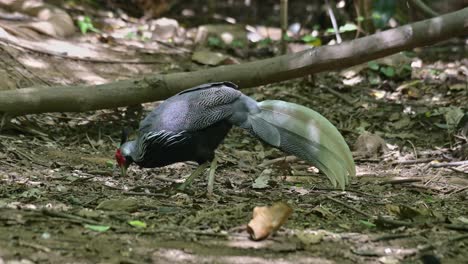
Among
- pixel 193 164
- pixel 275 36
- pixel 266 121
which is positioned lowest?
pixel 193 164

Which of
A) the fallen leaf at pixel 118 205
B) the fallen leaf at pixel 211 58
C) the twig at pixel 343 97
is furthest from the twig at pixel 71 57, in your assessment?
the fallen leaf at pixel 118 205

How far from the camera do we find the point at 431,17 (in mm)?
6422

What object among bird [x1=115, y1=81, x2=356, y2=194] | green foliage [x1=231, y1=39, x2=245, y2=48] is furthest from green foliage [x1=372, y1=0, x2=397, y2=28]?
bird [x1=115, y1=81, x2=356, y2=194]

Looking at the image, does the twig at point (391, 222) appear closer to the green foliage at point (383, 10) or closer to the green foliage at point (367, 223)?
the green foliage at point (367, 223)

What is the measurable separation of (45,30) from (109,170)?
3865mm

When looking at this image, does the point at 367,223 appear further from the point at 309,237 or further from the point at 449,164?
the point at 449,164

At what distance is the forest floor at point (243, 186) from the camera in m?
3.42

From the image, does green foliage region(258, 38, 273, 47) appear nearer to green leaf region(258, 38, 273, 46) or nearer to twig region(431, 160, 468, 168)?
green leaf region(258, 38, 273, 46)

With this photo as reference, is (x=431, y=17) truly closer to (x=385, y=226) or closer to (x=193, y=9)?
(x=385, y=226)

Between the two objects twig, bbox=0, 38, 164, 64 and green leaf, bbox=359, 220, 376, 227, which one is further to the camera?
twig, bbox=0, 38, 164, 64

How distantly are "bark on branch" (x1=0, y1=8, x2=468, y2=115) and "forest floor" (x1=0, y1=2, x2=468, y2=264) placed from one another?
1.15 feet

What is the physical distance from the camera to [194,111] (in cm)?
457

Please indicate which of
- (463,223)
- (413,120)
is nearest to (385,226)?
(463,223)

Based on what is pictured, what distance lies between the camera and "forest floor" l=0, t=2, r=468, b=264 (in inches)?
134
